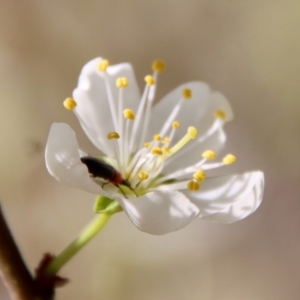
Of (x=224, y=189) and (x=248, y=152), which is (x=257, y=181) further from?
(x=248, y=152)

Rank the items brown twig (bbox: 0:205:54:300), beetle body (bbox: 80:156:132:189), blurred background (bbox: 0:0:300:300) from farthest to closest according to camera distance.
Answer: blurred background (bbox: 0:0:300:300), beetle body (bbox: 80:156:132:189), brown twig (bbox: 0:205:54:300)

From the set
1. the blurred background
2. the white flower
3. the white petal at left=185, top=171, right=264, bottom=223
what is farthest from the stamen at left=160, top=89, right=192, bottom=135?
the blurred background

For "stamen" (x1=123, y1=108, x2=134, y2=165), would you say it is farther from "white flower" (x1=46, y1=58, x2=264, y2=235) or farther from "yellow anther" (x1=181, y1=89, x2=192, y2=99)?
"yellow anther" (x1=181, y1=89, x2=192, y2=99)

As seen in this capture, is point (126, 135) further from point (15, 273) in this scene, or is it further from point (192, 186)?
point (15, 273)

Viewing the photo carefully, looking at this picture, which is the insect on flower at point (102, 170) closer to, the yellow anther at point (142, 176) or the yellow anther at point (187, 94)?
the yellow anther at point (142, 176)

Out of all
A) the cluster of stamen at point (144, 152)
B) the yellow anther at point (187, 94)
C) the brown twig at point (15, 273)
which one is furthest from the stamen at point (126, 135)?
the brown twig at point (15, 273)

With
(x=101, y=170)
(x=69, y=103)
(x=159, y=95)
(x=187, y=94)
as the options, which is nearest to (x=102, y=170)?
(x=101, y=170)
